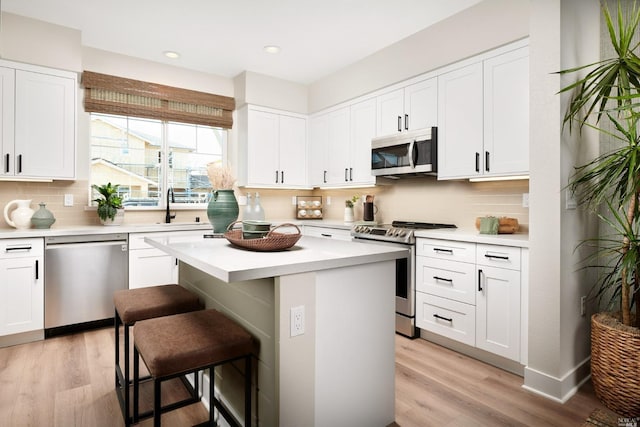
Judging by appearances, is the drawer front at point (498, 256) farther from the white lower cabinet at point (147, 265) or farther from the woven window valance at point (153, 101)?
the woven window valance at point (153, 101)

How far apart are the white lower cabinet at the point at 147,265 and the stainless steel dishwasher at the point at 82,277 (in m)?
0.06

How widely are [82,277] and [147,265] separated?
55 cm

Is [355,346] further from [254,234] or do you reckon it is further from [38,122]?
[38,122]

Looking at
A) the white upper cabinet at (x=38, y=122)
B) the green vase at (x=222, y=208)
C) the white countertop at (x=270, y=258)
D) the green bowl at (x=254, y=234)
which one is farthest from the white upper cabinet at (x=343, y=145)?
the white upper cabinet at (x=38, y=122)

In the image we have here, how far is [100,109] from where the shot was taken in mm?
3877

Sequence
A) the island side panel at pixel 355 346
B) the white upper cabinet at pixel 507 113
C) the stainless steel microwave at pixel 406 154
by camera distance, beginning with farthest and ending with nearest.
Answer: the stainless steel microwave at pixel 406 154
the white upper cabinet at pixel 507 113
the island side panel at pixel 355 346

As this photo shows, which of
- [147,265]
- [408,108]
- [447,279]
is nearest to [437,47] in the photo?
[408,108]

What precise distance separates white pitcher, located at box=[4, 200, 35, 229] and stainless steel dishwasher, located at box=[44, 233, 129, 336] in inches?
15.2

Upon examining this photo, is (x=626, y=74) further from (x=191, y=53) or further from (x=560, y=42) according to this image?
(x=191, y=53)

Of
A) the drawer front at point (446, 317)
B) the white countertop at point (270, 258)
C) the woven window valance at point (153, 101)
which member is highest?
the woven window valance at point (153, 101)

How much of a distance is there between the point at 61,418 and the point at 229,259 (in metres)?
1.46

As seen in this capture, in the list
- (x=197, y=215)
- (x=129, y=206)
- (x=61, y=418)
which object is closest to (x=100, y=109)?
(x=129, y=206)

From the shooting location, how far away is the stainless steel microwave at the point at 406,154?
3.39 meters

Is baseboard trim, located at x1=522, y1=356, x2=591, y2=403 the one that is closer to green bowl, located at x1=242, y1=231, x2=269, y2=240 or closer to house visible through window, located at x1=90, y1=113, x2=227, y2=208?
green bowl, located at x1=242, y1=231, x2=269, y2=240
